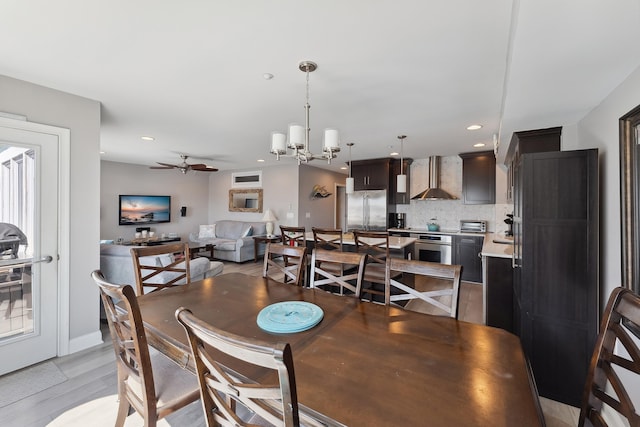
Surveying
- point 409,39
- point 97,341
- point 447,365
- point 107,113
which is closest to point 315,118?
point 409,39

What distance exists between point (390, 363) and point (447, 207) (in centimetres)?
548

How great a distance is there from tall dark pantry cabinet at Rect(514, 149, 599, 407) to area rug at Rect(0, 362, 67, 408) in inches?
147

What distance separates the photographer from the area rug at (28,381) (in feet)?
6.54

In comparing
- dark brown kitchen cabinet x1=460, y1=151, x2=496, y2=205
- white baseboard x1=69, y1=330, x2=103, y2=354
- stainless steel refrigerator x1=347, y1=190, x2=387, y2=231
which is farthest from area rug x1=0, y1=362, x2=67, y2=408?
dark brown kitchen cabinet x1=460, y1=151, x2=496, y2=205

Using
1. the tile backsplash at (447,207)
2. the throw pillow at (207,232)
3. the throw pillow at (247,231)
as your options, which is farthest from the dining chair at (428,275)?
the throw pillow at (207,232)

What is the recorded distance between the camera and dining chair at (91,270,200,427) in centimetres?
112

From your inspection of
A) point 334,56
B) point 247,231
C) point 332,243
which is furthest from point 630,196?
point 247,231

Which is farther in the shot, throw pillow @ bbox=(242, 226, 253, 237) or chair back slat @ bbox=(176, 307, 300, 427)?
throw pillow @ bbox=(242, 226, 253, 237)

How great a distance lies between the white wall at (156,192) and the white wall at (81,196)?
4.68 m

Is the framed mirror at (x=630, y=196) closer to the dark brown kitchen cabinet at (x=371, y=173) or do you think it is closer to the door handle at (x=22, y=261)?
the dark brown kitchen cabinet at (x=371, y=173)

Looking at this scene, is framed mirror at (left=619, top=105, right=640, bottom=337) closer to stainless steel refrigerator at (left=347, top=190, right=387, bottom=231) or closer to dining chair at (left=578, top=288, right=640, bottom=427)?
dining chair at (left=578, top=288, right=640, bottom=427)

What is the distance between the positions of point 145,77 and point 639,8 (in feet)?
10.1

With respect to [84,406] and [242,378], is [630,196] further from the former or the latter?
[84,406]

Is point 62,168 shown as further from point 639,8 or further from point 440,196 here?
point 440,196
